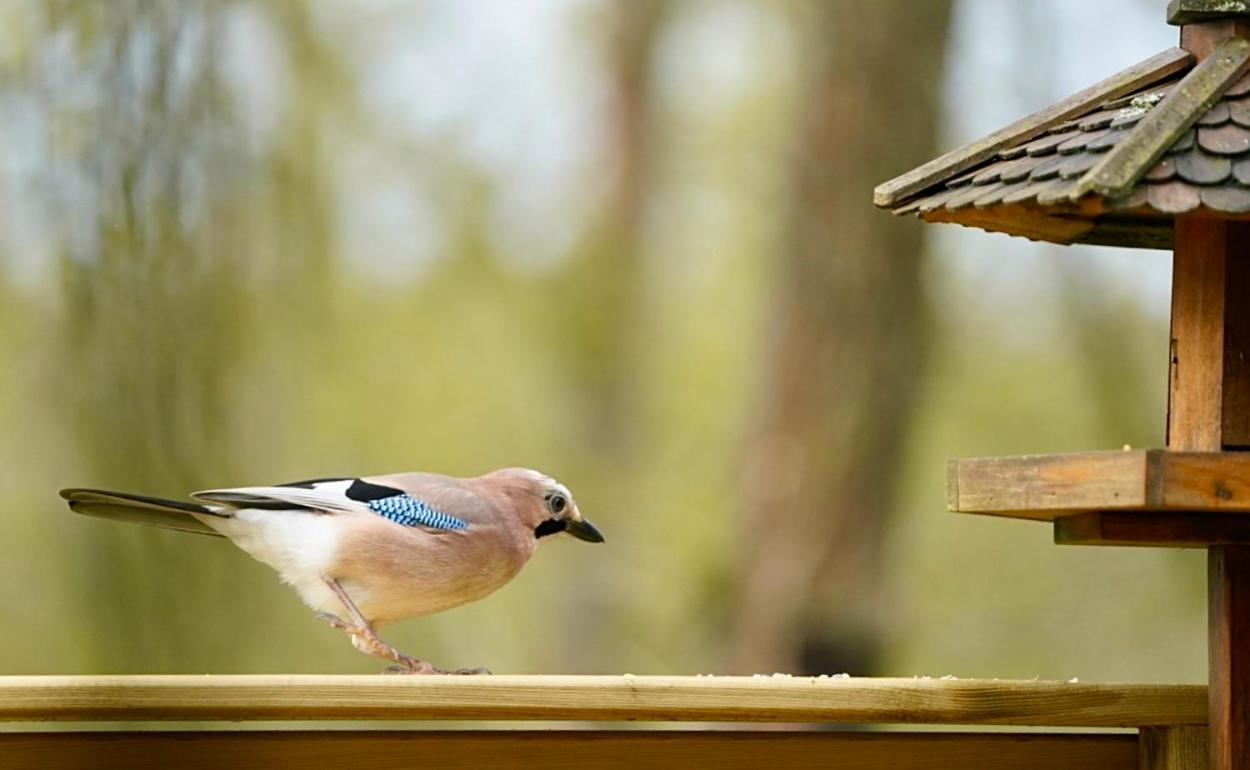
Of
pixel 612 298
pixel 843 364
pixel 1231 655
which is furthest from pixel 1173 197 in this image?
pixel 612 298

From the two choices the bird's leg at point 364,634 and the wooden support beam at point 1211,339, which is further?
the bird's leg at point 364,634

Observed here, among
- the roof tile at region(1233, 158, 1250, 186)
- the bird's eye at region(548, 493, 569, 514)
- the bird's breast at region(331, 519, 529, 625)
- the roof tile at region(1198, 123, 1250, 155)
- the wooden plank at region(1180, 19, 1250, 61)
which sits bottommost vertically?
the bird's breast at region(331, 519, 529, 625)

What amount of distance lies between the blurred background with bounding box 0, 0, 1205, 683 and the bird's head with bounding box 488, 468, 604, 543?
2.12 ft

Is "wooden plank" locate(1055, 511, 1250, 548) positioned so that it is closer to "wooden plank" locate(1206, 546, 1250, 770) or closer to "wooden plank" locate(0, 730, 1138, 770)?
"wooden plank" locate(1206, 546, 1250, 770)

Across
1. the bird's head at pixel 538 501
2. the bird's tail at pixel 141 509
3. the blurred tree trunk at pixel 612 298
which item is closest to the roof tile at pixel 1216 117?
the bird's head at pixel 538 501

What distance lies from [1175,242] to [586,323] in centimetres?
478

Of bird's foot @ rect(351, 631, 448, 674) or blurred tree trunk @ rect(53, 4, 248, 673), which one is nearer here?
bird's foot @ rect(351, 631, 448, 674)

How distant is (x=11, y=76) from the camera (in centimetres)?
293

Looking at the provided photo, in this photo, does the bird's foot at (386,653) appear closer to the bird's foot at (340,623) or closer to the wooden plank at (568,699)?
the bird's foot at (340,623)

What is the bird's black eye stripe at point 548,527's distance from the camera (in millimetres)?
2646

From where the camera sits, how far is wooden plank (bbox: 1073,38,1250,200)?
1.75 metres

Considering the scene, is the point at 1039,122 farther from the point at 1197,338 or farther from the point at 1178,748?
the point at 1178,748

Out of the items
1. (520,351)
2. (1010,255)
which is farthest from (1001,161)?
(520,351)

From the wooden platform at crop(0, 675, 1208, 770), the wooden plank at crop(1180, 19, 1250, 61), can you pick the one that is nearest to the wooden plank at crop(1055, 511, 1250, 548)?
the wooden platform at crop(0, 675, 1208, 770)
